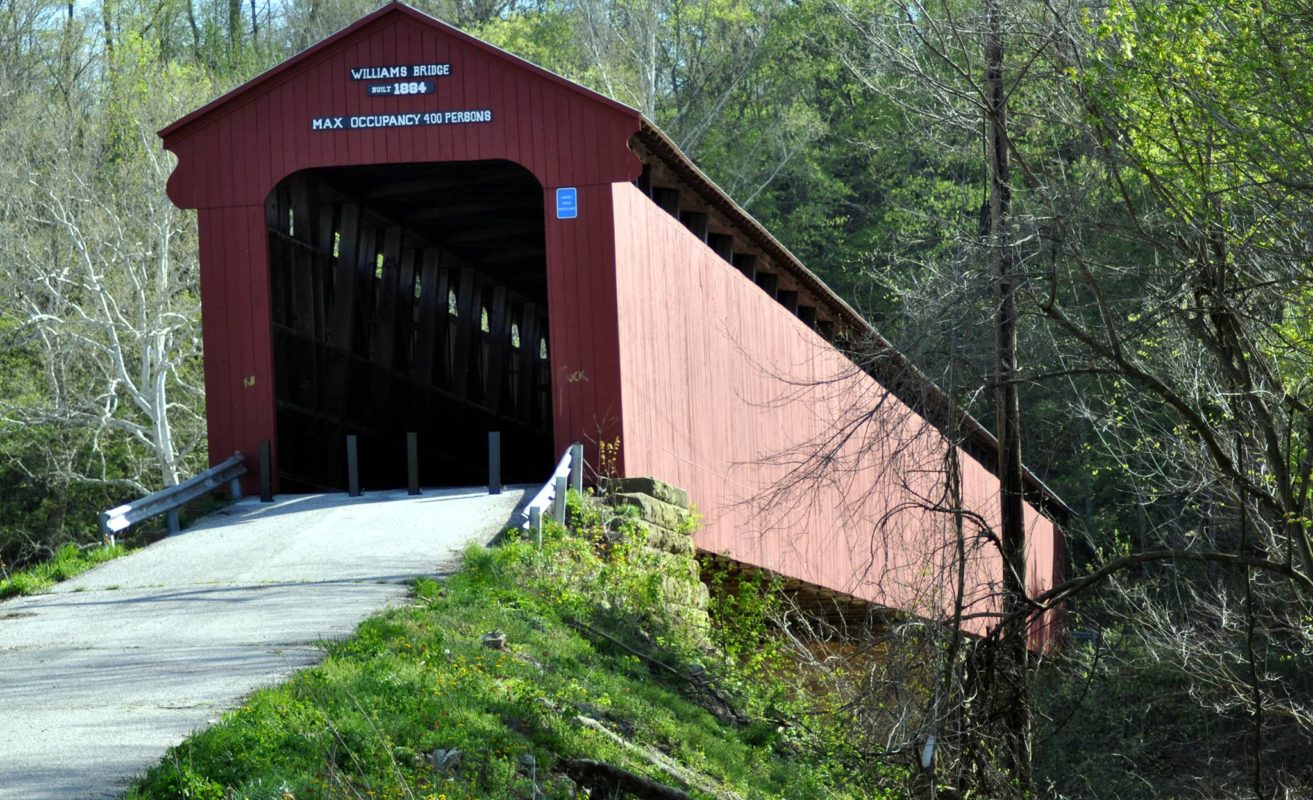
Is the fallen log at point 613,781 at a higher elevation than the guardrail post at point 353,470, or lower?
lower

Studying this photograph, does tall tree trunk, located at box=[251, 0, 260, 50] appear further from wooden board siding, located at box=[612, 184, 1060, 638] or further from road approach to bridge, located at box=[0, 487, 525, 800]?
road approach to bridge, located at box=[0, 487, 525, 800]

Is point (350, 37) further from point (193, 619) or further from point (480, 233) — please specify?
point (193, 619)

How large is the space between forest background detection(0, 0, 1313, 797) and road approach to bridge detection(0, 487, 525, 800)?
3.28 metres

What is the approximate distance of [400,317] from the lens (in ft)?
59.3

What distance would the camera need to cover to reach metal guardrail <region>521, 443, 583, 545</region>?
10680 millimetres

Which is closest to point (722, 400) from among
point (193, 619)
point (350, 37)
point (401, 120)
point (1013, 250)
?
point (401, 120)

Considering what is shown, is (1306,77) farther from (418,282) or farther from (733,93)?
(733,93)

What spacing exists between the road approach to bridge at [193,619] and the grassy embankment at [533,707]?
1.16 feet

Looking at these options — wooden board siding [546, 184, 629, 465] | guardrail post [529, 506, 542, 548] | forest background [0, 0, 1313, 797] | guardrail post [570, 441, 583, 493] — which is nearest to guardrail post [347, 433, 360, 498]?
wooden board siding [546, 184, 629, 465]

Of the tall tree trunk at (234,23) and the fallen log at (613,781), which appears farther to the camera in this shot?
the tall tree trunk at (234,23)

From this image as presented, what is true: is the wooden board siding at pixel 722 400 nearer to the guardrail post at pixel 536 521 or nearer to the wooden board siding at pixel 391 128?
the wooden board siding at pixel 391 128

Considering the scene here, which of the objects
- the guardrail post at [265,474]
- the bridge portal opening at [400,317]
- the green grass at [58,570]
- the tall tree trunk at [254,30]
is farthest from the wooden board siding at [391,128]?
the tall tree trunk at [254,30]

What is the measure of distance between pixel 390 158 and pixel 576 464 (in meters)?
3.30

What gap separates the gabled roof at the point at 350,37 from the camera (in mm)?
13156
